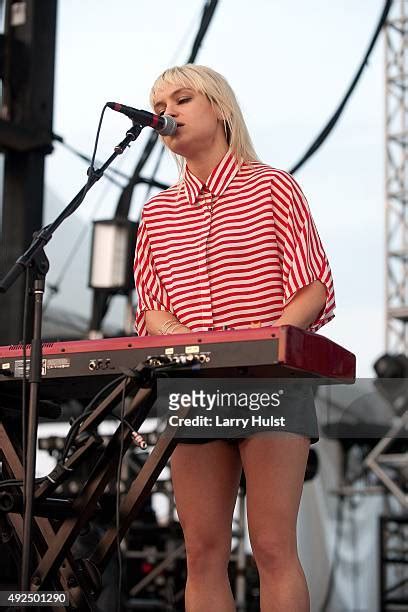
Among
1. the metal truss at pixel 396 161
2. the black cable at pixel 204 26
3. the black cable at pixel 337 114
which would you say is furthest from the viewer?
the metal truss at pixel 396 161

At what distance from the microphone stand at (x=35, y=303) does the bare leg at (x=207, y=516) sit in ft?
1.04

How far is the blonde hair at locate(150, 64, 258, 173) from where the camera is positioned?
237 centimetres

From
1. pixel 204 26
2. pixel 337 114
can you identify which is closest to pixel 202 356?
pixel 204 26

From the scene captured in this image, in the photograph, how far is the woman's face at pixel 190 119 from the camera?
7.76 ft

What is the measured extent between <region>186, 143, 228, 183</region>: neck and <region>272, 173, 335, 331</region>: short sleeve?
0.16 m

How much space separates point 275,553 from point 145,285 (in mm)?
684

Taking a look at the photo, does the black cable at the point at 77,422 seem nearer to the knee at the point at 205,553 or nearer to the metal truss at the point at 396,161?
the knee at the point at 205,553

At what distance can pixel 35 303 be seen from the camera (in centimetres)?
227

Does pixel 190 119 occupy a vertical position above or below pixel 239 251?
above

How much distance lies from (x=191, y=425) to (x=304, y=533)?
12.6ft

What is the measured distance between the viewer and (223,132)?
2.43 m

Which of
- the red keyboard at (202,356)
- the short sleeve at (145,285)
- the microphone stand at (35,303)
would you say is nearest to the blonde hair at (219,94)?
the microphone stand at (35,303)

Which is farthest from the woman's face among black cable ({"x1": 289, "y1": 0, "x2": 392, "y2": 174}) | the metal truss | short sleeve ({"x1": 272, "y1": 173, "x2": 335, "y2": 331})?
the metal truss

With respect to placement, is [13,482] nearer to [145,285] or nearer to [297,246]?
[145,285]
